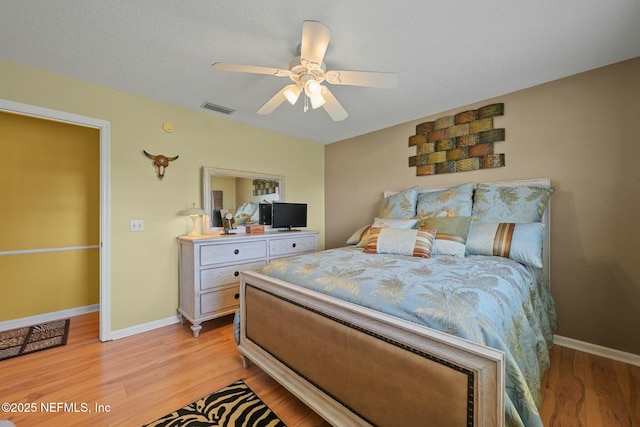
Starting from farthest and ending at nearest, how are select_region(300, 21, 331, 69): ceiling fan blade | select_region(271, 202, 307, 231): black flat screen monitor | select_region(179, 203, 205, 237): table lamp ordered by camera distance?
select_region(271, 202, 307, 231): black flat screen monitor → select_region(179, 203, 205, 237): table lamp → select_region(300, 21, 331, 69): ceiling fan blade

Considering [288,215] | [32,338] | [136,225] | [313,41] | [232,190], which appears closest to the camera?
[313,41]

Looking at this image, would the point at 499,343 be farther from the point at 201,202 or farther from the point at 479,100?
the point at 201,202

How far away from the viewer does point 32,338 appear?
92.7 inches

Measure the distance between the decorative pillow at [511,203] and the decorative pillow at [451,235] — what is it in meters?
0.27

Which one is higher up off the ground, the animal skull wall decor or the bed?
the animal skull wall decor

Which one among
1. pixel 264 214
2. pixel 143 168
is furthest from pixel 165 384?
pixel 264 214

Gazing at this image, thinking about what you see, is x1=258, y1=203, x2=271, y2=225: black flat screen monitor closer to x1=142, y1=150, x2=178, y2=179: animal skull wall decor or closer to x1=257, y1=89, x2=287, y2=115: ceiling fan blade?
x1=142, y1=150, x2=178, y2=179: animal skull wall decor

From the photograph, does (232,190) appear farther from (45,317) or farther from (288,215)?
(45,317)

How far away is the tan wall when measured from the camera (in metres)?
1.96

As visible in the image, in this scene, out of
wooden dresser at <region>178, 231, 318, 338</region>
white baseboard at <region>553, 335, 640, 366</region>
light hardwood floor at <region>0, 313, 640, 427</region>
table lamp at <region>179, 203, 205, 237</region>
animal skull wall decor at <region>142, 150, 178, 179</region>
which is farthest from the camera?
table lamp at <region>179, 203, 205, 237</region>

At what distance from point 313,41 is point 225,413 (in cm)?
220

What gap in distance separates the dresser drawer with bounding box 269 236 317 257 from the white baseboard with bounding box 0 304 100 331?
2.31m

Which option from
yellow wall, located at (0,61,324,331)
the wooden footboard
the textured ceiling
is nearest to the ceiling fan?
the textured ceiling

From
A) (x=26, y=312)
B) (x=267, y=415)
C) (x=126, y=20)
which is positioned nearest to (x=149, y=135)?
(x=126, y=20)
